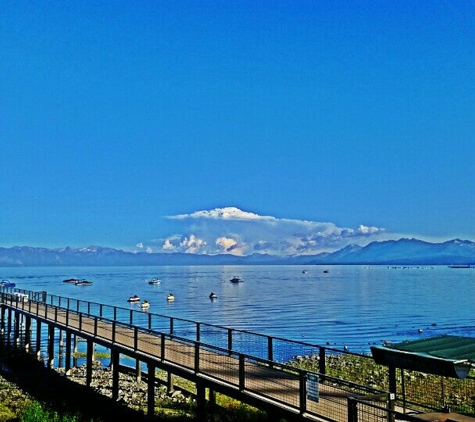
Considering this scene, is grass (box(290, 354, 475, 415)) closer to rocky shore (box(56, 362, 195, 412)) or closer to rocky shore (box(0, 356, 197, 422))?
rocky shore (box(56, 362, 195, 412))

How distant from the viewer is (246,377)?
1501 centimetres

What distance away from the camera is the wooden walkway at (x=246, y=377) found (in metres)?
11.9

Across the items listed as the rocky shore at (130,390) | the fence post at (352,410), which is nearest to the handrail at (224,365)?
the fence post at (352,410)

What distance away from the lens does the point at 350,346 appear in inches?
1740

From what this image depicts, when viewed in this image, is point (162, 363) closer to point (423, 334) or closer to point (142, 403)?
point (142, 403)

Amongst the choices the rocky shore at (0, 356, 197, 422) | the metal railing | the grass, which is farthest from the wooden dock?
the grass

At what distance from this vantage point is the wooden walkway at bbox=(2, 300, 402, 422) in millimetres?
11930

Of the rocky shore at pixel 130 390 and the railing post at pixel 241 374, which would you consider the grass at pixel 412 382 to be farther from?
the rocky shore at pixel 130 390

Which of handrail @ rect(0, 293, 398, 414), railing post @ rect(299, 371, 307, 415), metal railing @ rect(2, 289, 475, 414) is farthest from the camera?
metal railing @ rect(2, 289, 475, 414)

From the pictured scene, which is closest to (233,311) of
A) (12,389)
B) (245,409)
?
(12,389)

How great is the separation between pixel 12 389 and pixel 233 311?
4800 centimetres

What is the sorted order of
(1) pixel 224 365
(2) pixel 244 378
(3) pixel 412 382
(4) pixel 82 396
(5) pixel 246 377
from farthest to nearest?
(3) pixel 412 382
(4) pixel 82 396
(1) pixel 224 365
(5) pixel 246 377
(2) pixel 244 378

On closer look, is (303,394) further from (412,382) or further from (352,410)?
(412,382)

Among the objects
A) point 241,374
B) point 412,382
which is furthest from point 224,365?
point 412,382
